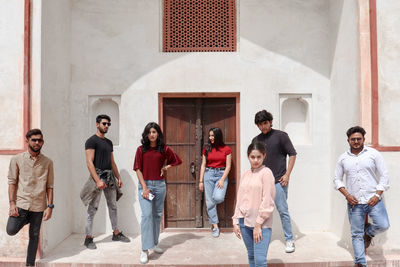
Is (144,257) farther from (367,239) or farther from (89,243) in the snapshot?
(367,239)

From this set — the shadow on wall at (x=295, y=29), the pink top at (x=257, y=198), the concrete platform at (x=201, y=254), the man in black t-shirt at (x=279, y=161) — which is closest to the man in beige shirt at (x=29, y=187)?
the concrete platform at (x=201, y=254)

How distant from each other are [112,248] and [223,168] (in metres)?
1.91

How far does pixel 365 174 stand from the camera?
392 centimetres

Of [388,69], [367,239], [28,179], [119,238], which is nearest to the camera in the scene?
[28,179]

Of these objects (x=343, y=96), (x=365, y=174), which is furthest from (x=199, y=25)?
(x=365, y=174)

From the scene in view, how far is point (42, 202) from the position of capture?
3.86 m

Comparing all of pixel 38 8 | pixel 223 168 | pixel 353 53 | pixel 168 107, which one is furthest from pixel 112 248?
pixel 353 53

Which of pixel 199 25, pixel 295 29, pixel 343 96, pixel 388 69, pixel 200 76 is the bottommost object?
pixel 343 96

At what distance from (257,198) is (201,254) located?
5.68 feet

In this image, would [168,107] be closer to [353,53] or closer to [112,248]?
[112,248]

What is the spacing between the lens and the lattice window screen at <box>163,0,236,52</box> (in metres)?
5.71

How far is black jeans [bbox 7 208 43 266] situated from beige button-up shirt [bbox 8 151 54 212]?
0.08 meters

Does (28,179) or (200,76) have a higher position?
(200,76)

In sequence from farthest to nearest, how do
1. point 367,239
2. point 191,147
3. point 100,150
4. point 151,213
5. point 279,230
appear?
point 191,147 < point 279,230 < point 100,150 < point 151,213 < point 367,239
